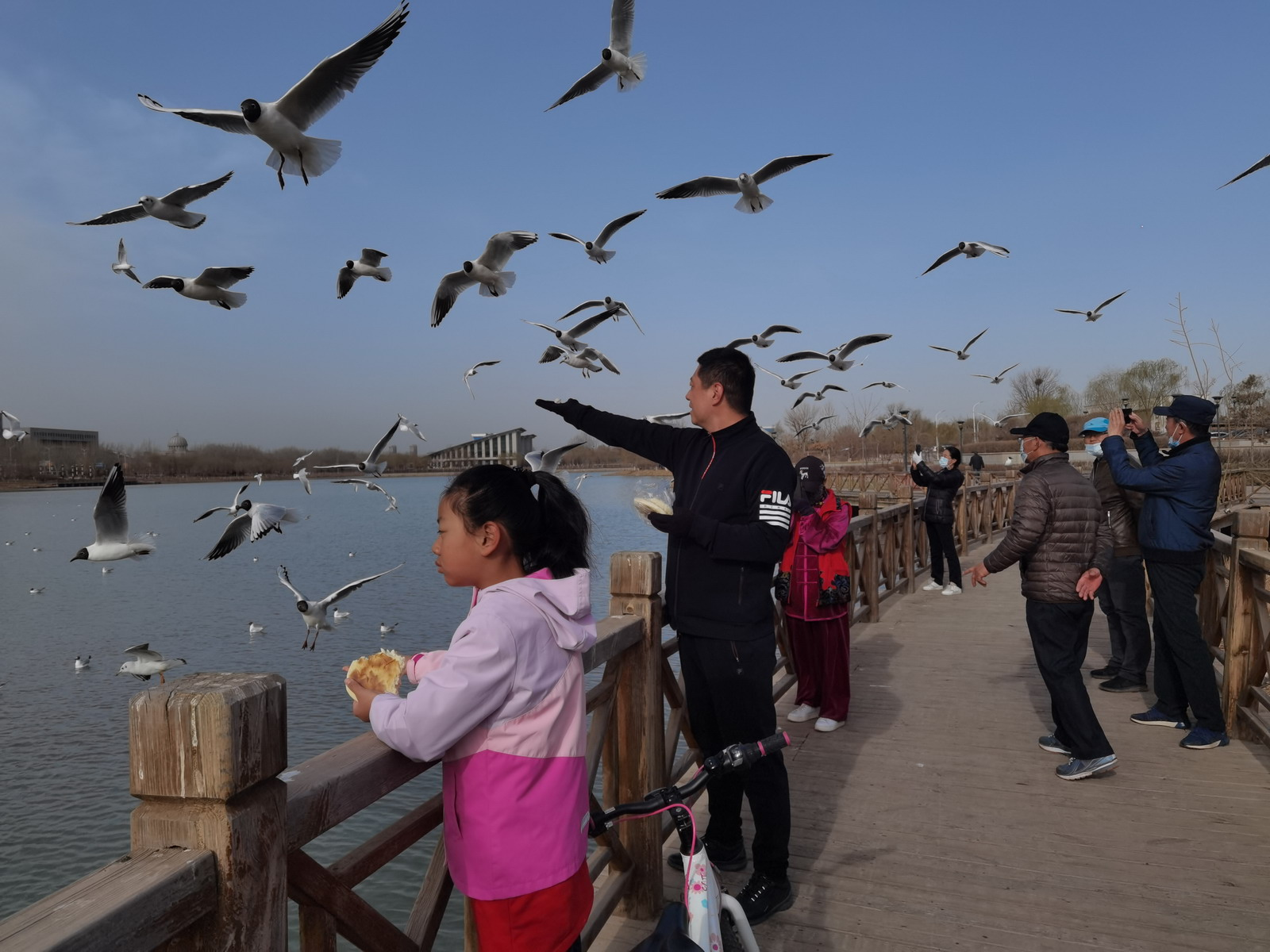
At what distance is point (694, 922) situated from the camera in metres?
1.71

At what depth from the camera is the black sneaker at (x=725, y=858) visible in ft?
10.2

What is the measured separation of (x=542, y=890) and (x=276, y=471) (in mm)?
49626

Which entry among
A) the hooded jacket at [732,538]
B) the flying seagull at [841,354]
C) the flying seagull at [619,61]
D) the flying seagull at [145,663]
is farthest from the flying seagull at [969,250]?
the flying seagull at [145,663]

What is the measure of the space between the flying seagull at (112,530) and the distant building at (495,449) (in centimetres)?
279

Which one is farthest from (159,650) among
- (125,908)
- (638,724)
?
(125,908)

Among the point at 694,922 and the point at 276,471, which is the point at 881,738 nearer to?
the point at 694,922

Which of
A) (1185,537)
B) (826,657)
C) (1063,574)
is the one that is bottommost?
(826,657)

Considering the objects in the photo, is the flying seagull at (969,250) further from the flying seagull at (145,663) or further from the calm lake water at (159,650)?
the flying seagull at (145,663)

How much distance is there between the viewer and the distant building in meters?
7.56

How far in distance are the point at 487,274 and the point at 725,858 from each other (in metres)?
4.42

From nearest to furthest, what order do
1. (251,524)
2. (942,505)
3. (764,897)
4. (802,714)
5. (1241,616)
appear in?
(764,897)
(1241,616)
(802,714)
(251,524)
(942,505)

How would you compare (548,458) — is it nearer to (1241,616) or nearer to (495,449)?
(495,449)

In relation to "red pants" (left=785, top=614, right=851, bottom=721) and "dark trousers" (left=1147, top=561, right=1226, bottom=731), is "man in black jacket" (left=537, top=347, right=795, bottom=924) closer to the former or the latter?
"red pants" (left=785, top=614, right=851, bottom=721)

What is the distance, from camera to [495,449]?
9477 mm
